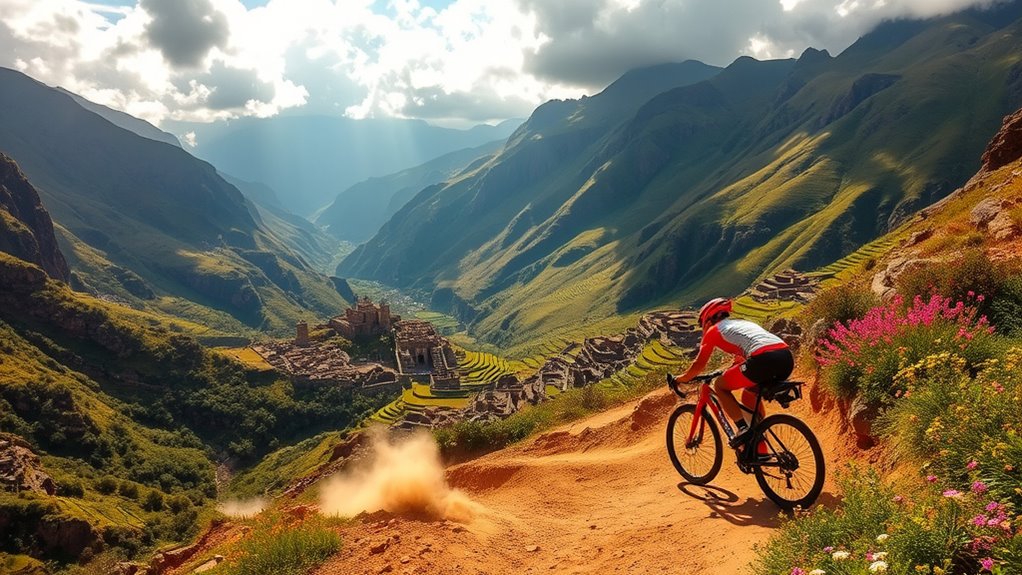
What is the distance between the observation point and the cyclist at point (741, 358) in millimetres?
7965

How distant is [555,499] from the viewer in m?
11.5

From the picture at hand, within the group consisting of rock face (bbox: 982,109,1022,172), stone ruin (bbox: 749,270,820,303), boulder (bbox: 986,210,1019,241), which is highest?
rock face (bbox: 982,109,1022,172)

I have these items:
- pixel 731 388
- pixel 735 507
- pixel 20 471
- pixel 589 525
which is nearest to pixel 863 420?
pixel 731 388

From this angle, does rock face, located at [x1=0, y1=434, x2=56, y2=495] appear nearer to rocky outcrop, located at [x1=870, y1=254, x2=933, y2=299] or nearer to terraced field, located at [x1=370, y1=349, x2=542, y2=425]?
terraced field, located at [x1=370, y1=349, x2=542, y2=425]

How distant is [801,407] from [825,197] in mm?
207651

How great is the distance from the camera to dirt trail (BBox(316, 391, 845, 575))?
7875mm

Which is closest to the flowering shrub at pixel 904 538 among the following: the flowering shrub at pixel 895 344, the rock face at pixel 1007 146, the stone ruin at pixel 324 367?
the flowering shrub at pixel 895 344

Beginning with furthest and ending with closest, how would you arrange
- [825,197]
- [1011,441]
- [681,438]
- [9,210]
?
[825,197] → [9,210] → [681,438] → [1011,441]

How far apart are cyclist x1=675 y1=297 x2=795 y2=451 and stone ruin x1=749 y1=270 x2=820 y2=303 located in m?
64.5

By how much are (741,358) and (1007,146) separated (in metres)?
39.4

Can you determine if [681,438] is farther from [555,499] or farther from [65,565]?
[65,565]

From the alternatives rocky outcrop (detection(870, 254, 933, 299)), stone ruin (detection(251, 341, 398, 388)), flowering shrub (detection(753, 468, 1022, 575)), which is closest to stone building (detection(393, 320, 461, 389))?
stone ruin (detection(251, 341, 398, 388))

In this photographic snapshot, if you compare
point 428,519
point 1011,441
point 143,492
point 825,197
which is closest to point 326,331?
point 143,492

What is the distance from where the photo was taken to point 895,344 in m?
8.92
